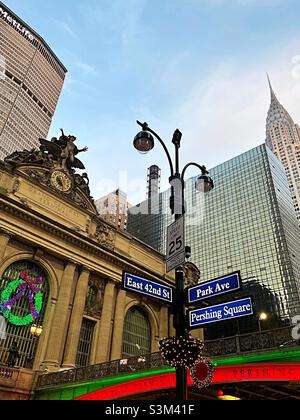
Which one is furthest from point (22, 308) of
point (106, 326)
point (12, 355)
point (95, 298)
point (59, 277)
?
point (106, 326)

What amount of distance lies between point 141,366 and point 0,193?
55.6 ft

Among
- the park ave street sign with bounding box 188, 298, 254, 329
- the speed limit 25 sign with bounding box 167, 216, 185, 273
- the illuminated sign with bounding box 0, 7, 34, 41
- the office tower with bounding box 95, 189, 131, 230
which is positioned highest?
the illuminated sign with bounding box 0, 7, 34, 41

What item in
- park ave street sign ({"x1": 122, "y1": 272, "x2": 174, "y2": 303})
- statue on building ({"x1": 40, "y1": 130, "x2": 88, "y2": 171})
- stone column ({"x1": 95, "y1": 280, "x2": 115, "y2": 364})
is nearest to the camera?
park ave street sign ({"x1": 122, "y1": 272, "x2": 174, "y2": 303})

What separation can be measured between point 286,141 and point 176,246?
164 m

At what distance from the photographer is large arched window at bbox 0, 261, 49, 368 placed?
25.2 metres

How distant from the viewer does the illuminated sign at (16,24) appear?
5128 inches

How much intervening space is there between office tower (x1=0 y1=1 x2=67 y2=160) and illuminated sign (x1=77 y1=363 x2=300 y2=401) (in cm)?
10595

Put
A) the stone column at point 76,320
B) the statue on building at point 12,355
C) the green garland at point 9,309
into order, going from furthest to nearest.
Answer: the stone column at point 76,320 < the green garland at point 9,309 < the statue on building at point 12,355

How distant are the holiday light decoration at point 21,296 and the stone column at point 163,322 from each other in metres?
15.3

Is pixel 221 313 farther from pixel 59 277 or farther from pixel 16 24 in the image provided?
pixel 16 24

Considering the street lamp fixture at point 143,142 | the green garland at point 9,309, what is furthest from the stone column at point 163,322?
the street lamp fixture at point 143,142

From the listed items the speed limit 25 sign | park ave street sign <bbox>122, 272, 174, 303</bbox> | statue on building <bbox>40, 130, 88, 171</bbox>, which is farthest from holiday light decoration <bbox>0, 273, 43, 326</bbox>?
the speed limit 25 sign

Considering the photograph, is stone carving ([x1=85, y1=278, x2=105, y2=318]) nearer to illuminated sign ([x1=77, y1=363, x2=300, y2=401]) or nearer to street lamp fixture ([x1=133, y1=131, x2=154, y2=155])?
illuminated sign ([x1=77, y1=363, x2=300, y2=401])

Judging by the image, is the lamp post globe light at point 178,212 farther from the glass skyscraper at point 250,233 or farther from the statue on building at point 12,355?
the glass skyscraper at point 250,233
